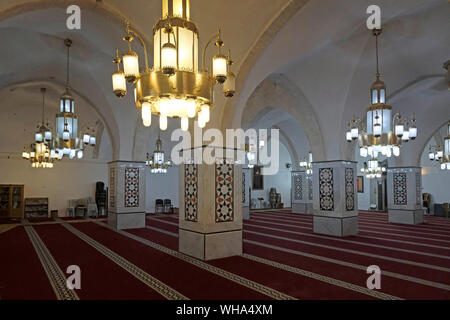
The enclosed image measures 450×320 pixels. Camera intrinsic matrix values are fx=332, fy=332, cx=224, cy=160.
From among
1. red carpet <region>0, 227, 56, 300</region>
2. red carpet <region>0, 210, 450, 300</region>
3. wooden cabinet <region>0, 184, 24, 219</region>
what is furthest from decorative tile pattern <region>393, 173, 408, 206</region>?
wooden cabinet <region>0, 184, 24, 219</region>

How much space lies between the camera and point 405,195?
32.1ft

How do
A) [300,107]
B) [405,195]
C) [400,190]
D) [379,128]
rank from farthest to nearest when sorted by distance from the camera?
[400,190] < [405,195] < [300,107] < [379,128]

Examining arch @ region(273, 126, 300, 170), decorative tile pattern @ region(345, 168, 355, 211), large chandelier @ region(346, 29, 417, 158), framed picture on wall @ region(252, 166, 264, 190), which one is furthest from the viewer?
framed picture on wall @ region(252, 166, 264, 190)

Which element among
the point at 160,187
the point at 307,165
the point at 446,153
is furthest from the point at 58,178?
the point at 446,153

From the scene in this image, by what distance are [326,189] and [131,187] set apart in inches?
192

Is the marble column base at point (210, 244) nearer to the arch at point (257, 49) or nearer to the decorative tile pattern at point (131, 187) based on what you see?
the arch at point (257, 49)

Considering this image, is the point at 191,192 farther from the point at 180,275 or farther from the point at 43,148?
the point at 43,148

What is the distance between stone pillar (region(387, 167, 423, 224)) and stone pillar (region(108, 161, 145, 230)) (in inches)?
290

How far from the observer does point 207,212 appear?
16.0 ft

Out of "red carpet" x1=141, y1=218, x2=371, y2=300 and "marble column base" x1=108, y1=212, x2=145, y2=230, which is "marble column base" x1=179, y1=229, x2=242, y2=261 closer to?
"red carpet" x1=141, y1=218, x2=371, y2=300

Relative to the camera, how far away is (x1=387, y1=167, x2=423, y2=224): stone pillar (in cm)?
956

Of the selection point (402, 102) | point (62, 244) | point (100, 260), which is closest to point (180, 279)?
point (100, 260)

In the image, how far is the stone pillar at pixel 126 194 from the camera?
8.38 metres

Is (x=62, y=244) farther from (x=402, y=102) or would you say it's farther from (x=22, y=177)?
(x=402, y=102)
